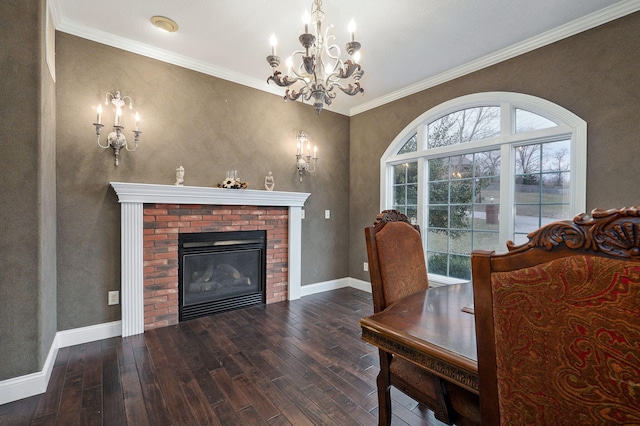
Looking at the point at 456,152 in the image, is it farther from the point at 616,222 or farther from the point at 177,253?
the point at 177,253

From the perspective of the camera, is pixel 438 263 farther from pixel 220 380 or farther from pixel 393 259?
pixel 220 380

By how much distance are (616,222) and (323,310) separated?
10.5 feet

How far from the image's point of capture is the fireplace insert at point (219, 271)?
3156mm

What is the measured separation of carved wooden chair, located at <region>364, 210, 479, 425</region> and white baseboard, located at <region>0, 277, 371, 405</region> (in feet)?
7.25

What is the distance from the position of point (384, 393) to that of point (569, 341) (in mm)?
970

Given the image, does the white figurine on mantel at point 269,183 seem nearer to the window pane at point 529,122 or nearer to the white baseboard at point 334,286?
the white baseboard at point 334,286

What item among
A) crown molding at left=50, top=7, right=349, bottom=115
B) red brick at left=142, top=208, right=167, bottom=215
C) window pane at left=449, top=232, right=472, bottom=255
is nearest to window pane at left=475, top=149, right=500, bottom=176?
window pane at left=449, top=232, right=472, bottom=255

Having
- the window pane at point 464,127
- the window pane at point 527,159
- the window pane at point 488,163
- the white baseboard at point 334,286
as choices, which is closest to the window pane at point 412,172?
the window pane at point 464,127

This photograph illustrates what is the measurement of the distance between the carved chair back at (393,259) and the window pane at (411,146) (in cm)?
230

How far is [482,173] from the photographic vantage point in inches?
128

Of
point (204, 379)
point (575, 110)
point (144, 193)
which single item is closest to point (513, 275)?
point (204, 379)

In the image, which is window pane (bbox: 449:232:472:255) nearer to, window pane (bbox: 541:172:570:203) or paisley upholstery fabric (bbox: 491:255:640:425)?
window pane (bbox: 541:172:570:203)

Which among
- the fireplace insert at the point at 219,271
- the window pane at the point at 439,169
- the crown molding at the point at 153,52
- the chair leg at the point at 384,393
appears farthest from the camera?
the window pane at the point at 439,169

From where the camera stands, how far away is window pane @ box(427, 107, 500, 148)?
3156 millimetres
